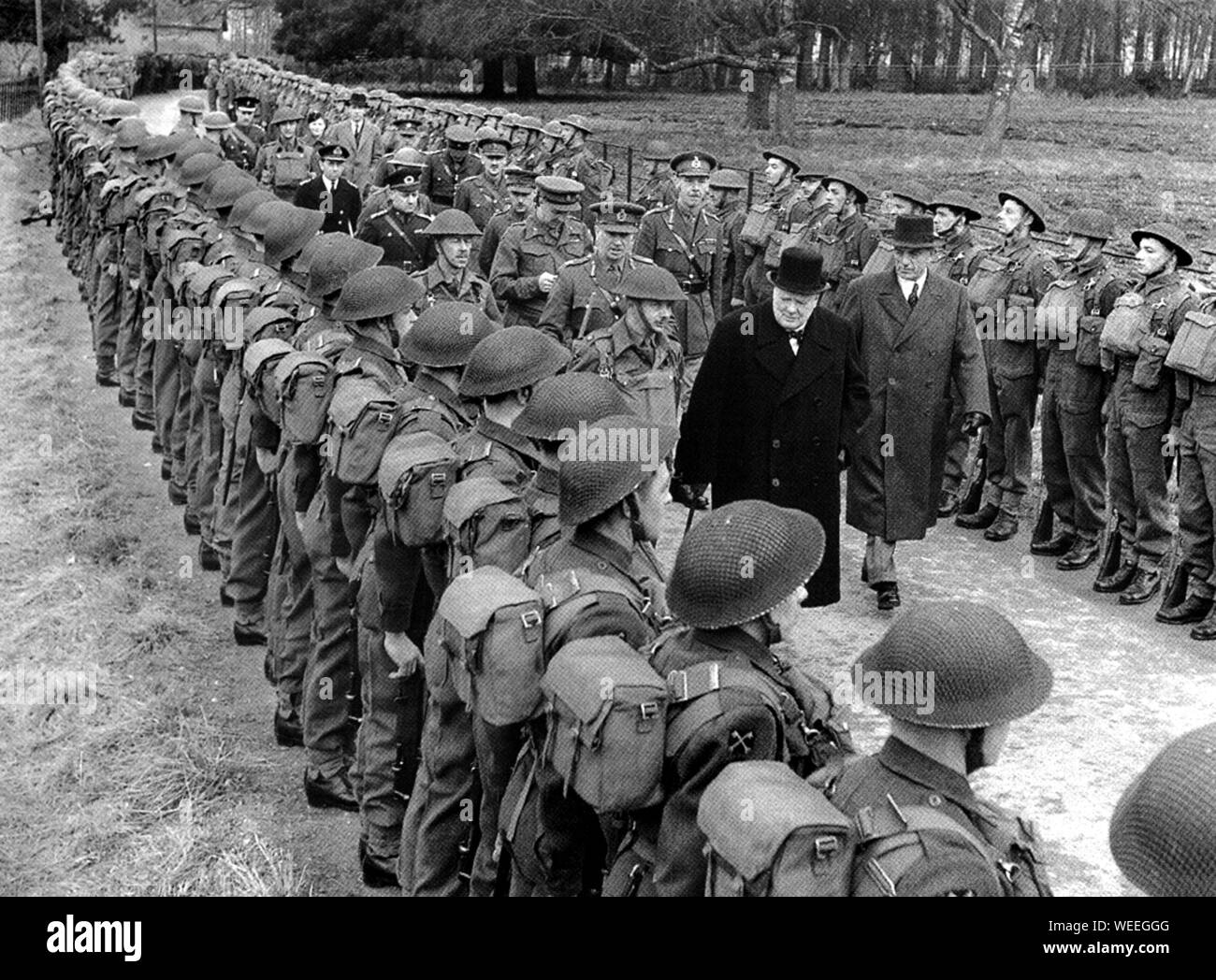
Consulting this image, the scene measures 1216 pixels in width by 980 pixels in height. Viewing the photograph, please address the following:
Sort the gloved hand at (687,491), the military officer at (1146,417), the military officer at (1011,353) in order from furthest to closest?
1. the military officer at (1011,353)
2. the military officer at (1146,417)
3. the gloved hand at (687,491)

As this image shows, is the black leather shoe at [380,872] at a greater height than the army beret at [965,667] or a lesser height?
lesser

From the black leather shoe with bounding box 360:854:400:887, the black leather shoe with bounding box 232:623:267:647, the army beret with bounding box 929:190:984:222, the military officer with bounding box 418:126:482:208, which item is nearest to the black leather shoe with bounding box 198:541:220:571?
the black leather shoe with bounding box 232:623:267:647

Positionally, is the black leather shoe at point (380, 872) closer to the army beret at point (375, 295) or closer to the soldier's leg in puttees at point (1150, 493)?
the army beret at point (375, 295)

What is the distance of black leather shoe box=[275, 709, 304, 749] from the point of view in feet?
24.2

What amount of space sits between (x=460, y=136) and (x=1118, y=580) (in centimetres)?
1045

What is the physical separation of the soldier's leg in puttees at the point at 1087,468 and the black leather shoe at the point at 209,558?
532cm

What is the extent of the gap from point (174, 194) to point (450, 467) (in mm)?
7832

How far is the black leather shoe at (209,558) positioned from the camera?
9727 mm

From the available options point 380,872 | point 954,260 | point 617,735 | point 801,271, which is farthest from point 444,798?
point 954,260

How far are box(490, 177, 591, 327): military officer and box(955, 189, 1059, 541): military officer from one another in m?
2.86

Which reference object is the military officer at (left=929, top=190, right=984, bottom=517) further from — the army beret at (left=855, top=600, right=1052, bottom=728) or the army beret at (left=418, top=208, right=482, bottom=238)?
the army beret at (left=855, top=600, right=1052, bottom=728)

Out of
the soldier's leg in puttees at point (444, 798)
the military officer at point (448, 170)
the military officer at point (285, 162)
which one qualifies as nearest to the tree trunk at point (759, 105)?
the military officer at point (285, 162)
